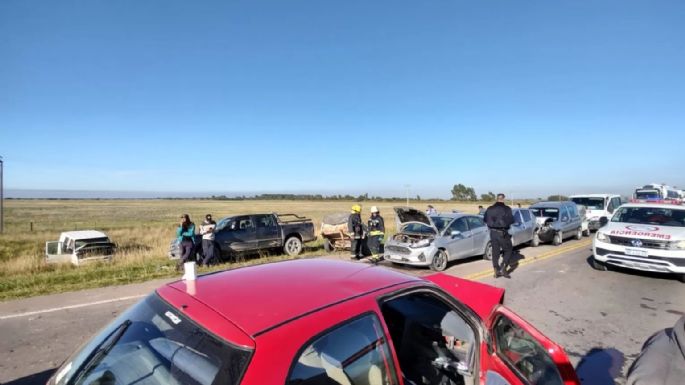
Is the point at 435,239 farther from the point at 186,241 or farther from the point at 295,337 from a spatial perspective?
the point at 295,337

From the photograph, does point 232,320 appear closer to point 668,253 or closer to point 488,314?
point 488,314

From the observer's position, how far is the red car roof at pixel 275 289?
1.78m

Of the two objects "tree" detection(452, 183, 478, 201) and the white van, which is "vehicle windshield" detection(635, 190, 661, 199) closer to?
the white van

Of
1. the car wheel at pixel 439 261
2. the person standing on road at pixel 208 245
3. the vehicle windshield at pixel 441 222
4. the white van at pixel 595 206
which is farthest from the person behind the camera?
the white van at pixel 595 206

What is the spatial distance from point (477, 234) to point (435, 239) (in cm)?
196

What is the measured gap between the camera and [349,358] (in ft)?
6.10

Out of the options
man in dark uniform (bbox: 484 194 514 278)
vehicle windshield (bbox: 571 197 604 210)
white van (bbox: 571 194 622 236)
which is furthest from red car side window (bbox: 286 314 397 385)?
vehicle windshield (bbox: 571 197 604 210)

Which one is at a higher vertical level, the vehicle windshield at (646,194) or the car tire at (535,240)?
the vehicle windshield at (646,194)

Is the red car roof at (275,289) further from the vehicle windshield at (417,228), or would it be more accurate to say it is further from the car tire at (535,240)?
the car tire at (535,240)

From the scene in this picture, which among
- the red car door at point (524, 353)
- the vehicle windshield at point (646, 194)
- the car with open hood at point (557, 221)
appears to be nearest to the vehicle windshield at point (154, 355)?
the red car door at point (524, 353)

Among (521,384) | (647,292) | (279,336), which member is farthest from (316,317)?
(647,292)

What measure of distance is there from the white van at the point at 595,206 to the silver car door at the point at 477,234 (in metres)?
9.46

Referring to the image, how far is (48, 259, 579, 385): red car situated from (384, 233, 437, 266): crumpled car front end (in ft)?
24.4

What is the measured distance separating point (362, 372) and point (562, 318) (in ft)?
18.3
